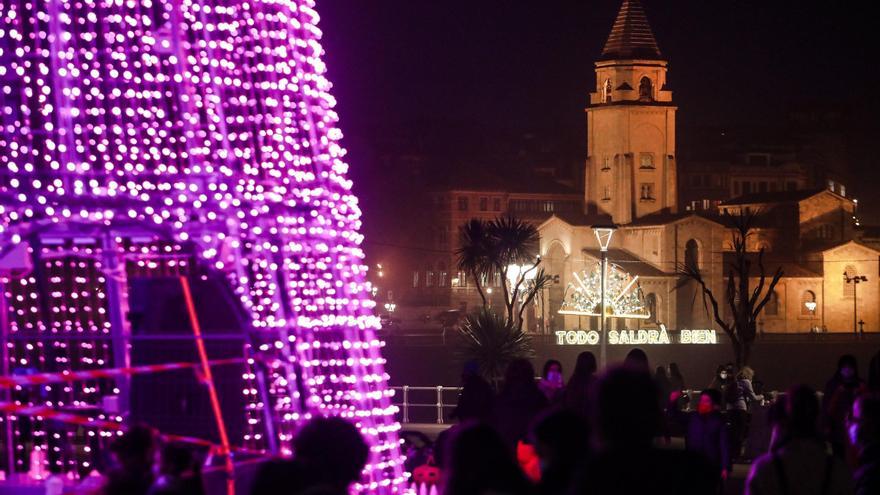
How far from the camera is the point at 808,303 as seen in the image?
90.1 metres

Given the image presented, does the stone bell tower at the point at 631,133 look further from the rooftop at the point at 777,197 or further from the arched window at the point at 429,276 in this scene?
the arched window at the point at 429,276

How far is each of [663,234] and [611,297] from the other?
1063 centimetres

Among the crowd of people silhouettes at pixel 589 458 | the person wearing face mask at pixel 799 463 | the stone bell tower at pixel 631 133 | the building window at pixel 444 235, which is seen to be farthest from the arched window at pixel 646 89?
the person wearing face mask at pixel 799 463

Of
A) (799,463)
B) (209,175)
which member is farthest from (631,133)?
(799,463)

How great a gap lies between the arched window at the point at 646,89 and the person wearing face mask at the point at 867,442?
291 feet

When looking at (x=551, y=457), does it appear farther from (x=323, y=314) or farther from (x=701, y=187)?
(x=701, y=187)

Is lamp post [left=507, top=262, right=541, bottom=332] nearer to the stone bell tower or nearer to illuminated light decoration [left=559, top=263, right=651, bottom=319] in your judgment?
illuminated light decoration [left=559, top=263, right=651, bottom=319]

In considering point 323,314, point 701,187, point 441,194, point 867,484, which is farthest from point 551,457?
point 701,187

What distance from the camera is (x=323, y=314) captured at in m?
11.2

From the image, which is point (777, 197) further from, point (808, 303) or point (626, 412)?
point (626, 412)

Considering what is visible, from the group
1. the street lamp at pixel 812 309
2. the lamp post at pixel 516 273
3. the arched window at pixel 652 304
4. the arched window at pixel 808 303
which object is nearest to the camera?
the lamp post at pixel 516 273

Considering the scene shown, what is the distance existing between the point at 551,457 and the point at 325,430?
0.82 meters

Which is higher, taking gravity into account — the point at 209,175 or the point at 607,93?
the point at 607,93

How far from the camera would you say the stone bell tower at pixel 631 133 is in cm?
9519
